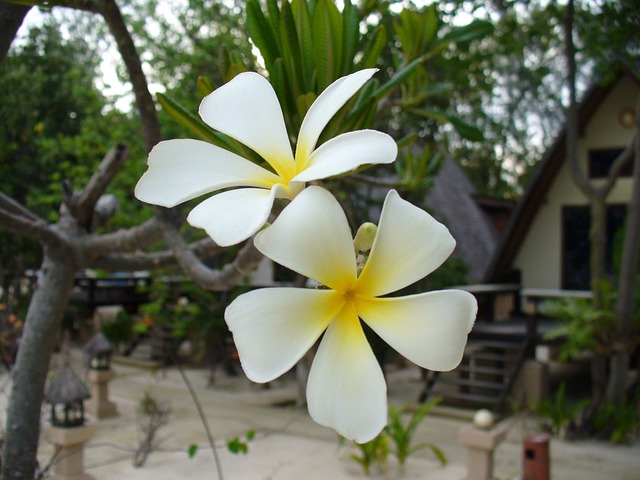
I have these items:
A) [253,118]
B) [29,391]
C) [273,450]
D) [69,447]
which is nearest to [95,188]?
[29,391]

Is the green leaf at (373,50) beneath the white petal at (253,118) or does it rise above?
above

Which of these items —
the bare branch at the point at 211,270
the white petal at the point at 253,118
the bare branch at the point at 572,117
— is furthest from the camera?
the bare branch at the point at 572,117

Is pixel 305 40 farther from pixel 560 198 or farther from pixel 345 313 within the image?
pixel 560 198

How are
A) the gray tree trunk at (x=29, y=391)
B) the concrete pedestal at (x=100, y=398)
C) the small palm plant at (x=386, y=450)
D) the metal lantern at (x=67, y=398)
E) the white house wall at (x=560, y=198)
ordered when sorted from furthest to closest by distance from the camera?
the white house wall at (x=560, y=198), the concrete pedestal at (x=100, y=398), the small palm plant at (x=386, y=450), the metal lantern at (x=67, y=398), the gray tree trunk at (x=29, y=391)

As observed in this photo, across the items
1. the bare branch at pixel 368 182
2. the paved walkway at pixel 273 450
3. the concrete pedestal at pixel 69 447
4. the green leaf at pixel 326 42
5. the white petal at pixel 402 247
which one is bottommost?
the paved walkway at pixel 273 450

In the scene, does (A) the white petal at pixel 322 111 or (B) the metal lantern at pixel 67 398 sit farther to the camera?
(B) the metal lantern at pixel 67 398

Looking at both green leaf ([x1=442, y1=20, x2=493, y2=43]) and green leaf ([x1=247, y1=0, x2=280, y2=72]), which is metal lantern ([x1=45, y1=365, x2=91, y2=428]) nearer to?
green leaf ([x1=442, y1=20, x2=493, y2=43])

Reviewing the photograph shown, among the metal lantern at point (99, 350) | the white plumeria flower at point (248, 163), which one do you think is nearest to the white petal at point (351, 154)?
the white plumeria flower at point (248, 163)

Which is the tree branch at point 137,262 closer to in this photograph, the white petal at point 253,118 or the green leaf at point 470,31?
the green leaf at point 470,31
